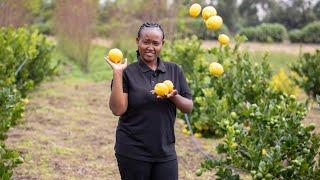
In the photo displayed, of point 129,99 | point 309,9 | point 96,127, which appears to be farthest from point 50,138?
point 309,9

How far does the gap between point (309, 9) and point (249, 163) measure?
6.03m

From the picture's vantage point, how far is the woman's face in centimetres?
286

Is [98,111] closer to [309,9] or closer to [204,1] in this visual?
[309,9]

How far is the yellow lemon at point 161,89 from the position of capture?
2.73 m

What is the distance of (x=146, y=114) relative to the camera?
9.46 ft

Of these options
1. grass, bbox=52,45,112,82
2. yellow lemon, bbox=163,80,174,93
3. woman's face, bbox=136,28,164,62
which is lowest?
grass, bbox=52,45,112,82

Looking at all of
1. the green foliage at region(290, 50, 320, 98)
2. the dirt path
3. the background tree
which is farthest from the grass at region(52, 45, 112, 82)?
the green foliage at region(290, 50, 320, 98)

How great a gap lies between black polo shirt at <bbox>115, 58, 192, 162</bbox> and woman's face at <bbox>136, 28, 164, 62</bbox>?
0.23 ft

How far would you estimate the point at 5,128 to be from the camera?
4.32 m

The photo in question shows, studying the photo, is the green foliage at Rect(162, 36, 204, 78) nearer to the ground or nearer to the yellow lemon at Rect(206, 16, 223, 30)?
the ground

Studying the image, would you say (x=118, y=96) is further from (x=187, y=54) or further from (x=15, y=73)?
(x=187, y=54)

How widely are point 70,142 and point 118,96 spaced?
13.7ft

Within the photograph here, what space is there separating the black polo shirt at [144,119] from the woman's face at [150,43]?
→ 7cm

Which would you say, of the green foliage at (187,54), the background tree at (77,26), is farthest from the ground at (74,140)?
the background tree at (77,26)
